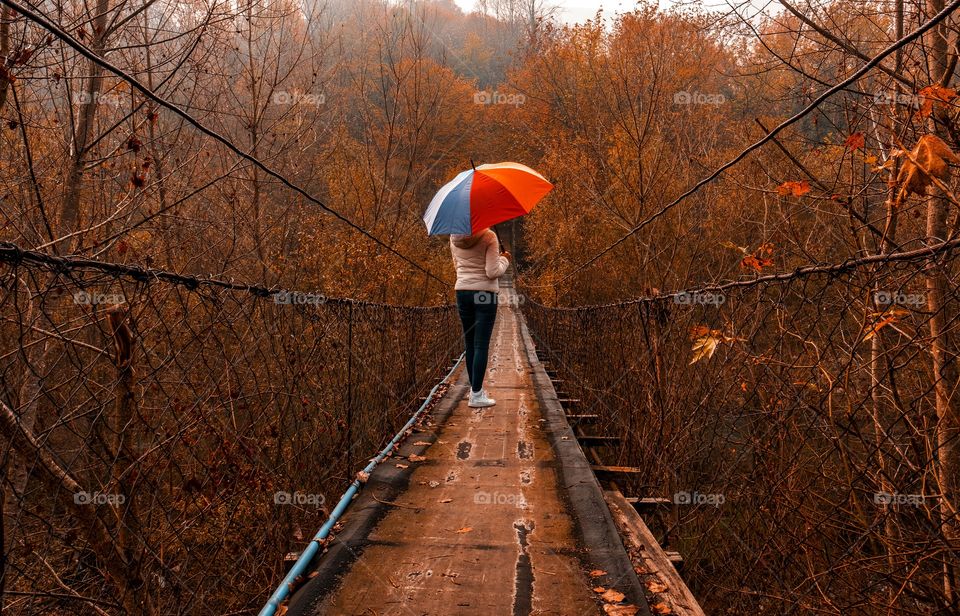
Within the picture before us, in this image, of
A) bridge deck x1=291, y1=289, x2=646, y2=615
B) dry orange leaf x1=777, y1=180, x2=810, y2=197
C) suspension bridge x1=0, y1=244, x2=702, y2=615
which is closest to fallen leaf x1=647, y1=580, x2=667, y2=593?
suspension bridge x1=0, y1=244, x2=702, y2=615

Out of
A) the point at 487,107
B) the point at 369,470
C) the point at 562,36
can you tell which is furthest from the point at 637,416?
the point at 487,107

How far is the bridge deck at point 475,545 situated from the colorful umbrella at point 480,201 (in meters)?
1.22

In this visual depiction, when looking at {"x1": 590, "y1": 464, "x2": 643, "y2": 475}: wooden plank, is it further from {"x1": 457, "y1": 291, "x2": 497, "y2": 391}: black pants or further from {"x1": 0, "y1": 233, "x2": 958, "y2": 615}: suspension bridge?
{"x1": 457, "y1": 291, "x2": 497, "y2": 391}: black pants

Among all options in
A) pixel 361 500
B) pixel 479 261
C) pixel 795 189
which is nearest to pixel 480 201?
pixel 479 261

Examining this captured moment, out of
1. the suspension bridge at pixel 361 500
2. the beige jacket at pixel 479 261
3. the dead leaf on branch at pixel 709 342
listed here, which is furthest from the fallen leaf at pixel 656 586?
the beige jacket at pixel 479 261

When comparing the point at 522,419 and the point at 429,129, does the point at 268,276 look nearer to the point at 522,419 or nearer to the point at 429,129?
the point at 429,129

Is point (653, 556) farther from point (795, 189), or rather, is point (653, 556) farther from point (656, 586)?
point (795, 189)

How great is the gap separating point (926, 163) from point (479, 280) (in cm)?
217

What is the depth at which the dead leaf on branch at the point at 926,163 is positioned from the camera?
3.80 ft

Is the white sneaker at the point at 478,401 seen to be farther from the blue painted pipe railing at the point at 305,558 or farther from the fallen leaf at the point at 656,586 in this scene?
the fallen leaf at the point at 656,586

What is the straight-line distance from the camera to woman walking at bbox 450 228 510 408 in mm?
3061

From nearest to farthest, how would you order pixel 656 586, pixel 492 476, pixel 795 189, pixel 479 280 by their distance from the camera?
pixel 656 586 < pixel 492 476 < pixel 795 189 < pixel 479 280

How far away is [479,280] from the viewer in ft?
10.1

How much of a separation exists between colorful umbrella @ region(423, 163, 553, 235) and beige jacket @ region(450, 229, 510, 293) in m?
0.13
